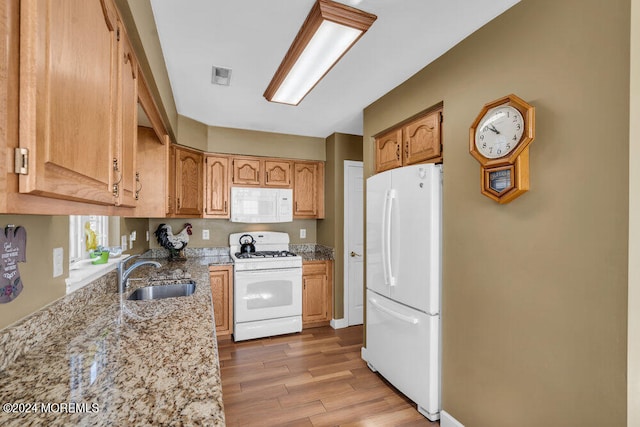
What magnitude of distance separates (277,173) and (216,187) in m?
0.78

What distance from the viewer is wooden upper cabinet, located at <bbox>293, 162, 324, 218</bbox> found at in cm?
400

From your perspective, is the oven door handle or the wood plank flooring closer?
the wood plank flooring

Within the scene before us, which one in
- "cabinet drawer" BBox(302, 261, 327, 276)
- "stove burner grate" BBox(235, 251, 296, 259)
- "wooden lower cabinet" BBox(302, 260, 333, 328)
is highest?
"stove burner grate" BBox(235, 251, 296, 259)

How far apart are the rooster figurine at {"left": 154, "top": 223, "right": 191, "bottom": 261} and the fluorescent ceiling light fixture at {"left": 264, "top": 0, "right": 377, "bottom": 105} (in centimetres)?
208

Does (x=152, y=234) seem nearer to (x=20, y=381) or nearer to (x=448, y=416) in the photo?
(x=20, y=381)

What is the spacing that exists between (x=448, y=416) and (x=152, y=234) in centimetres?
349

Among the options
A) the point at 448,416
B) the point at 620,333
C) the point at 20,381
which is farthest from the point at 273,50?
the point at 448,416

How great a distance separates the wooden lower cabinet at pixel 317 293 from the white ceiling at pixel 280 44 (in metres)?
1.90

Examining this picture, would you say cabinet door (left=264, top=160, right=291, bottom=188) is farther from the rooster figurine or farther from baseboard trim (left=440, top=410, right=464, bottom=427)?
baseboard trim (left=440, top=410, right=464, bottom=427)

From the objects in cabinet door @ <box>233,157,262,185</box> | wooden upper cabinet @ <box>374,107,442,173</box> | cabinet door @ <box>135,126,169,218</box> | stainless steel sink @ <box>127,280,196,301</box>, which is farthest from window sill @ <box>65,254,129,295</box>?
wooden upper cabinet @ <box>374,107,442,173</box>

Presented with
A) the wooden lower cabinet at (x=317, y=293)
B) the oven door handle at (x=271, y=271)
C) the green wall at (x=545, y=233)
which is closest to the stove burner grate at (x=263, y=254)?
the oven door handle at (x=271, y=271)

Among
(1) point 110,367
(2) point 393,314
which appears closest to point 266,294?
(2) point 393,314

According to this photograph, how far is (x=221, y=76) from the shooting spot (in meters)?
2.29

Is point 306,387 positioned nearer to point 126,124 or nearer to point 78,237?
point 78,237
